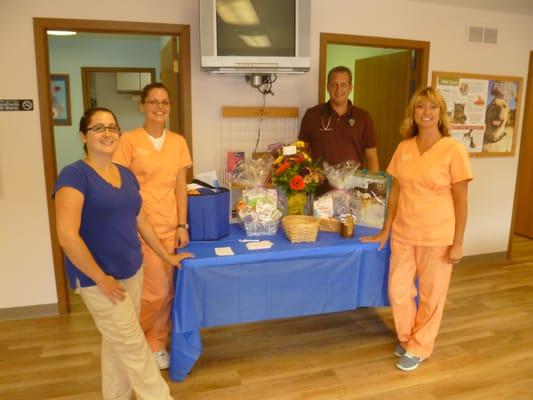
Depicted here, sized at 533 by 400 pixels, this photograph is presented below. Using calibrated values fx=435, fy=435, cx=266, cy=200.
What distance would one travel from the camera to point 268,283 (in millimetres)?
2287

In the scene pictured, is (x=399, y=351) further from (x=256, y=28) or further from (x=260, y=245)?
(x=256, y=28)

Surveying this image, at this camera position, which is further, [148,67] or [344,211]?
[148,67]

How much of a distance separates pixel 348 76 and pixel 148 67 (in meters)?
3.72

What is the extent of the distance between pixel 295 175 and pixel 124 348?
1250mm

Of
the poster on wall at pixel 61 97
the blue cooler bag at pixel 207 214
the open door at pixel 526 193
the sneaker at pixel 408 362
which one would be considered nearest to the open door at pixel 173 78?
the blue cooler bag at pixel 207 214

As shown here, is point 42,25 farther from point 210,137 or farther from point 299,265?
point 299,265

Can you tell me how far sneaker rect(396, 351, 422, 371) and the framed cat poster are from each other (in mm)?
2228

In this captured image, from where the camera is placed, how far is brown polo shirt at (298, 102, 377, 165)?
308 cm

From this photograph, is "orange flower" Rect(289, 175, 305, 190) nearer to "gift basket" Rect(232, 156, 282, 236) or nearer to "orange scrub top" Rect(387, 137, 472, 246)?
"gift basket" Rect(232, 156, 282, 236)

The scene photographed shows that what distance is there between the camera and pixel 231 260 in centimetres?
218

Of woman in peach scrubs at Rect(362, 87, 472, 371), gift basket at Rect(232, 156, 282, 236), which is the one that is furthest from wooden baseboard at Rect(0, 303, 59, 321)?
woman in peach scrubs at Rect(362, 87, 472, 371)

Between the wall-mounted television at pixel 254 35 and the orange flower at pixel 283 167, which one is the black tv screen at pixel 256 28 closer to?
the wall-mounted television at pixel 254 35

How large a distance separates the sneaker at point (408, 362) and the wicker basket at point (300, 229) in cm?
89

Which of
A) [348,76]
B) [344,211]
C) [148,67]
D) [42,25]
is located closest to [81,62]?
[148,67]
